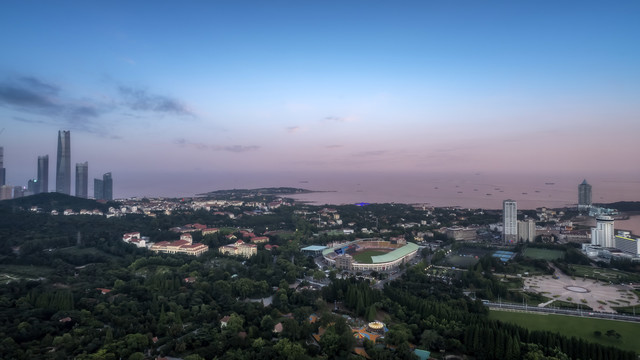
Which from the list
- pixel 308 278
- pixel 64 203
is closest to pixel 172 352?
pixel 308 278

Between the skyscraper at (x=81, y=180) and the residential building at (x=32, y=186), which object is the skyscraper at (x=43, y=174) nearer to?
the residential building at (x=32, y=186)

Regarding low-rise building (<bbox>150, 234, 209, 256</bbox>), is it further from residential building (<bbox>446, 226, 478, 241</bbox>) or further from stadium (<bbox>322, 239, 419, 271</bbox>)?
residential building (<bbox>446, 226, 478, 241</bbox>)

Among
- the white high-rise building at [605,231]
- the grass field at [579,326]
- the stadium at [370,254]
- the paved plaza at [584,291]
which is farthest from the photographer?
the white high-rise building at [605,231]

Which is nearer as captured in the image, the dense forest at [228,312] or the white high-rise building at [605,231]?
the dense forest at [228,312]

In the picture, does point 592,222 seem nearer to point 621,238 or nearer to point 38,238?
point 621,238

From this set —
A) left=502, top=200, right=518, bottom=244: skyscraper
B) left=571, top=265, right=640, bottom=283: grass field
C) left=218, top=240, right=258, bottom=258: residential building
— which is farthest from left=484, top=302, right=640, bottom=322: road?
left=502, top=200, right=518, bottom=244: skyscraper

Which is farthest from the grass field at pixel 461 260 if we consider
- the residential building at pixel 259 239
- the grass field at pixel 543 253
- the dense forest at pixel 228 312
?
the residential building at pixel 259 239

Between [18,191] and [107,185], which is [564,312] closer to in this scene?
[18,191]

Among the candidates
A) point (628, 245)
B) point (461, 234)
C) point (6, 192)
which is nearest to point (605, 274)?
point (628, 245)
